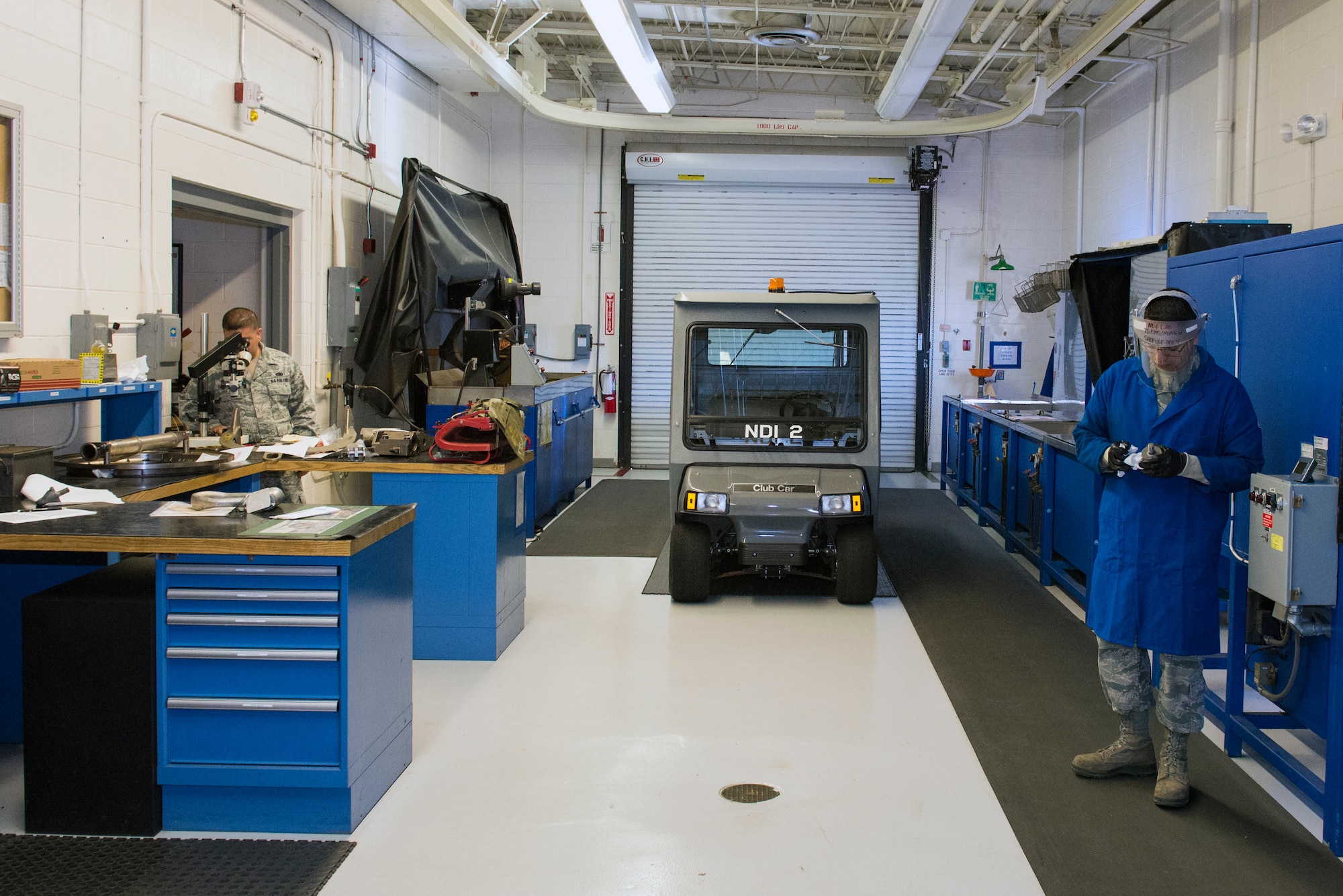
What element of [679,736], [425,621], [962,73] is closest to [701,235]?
[962,73]

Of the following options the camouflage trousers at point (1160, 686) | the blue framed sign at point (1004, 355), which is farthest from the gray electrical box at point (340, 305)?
the blue framed sign at point (1004, 355)

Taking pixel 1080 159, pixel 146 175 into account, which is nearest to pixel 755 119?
pixel 1080 159

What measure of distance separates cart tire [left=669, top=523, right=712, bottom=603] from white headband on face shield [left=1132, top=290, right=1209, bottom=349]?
→ 2.60 m

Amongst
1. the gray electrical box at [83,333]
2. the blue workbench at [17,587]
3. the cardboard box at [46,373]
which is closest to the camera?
the blue workbench at [17,587]

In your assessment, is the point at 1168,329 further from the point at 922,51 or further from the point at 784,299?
the point at 922,51

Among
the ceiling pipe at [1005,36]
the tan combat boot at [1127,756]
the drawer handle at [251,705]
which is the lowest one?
the tan combat boot at [1127,756]

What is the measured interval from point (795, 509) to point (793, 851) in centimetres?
244

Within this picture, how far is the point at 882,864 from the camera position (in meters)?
2.65

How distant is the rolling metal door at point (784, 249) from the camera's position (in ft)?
33.0

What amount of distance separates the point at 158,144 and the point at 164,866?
3443 mm

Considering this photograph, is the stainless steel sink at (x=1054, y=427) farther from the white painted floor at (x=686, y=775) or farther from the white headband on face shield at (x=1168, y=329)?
the white headband on face shield at (x=1168, y=329)

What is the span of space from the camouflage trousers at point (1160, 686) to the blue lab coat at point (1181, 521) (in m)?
0.08

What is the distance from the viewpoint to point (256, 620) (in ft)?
9.02

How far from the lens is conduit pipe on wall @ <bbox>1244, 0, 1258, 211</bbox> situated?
5.97 metres
